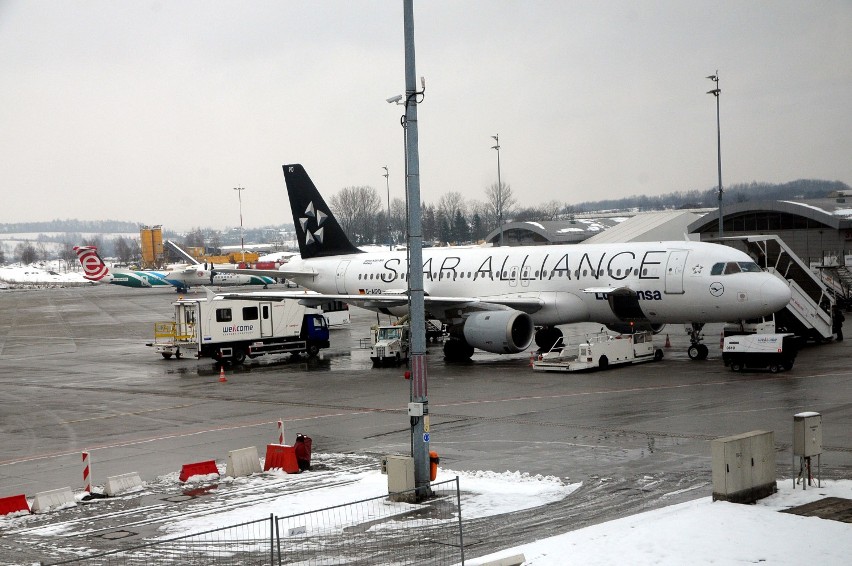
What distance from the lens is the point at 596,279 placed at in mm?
38062

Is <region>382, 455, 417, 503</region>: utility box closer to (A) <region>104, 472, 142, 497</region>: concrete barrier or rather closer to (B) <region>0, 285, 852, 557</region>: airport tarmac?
(B) <region>0, 285, 852, 557</region>: airport tarmac

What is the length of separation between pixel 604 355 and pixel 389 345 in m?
9.03

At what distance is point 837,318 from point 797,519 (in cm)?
3129

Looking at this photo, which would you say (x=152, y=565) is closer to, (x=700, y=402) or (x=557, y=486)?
(x=557, y=486)

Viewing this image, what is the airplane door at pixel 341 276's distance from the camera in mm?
47938

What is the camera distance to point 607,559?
12305mm

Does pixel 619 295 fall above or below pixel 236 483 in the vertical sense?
above

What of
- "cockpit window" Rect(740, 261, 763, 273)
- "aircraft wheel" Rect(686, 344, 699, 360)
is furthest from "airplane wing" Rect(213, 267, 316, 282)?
"cockpit window" Rect(740, 261, 763, 273)

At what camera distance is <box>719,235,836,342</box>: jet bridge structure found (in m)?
40.2

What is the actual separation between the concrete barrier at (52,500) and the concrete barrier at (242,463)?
3.07 metres

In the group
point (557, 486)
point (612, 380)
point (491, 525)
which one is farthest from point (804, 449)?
point (612, 380)

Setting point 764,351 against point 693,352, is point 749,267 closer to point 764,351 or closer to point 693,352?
point 693,352

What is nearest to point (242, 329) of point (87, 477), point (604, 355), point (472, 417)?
point (604, 355)

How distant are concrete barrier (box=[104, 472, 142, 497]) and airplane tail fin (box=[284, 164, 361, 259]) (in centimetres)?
3039
